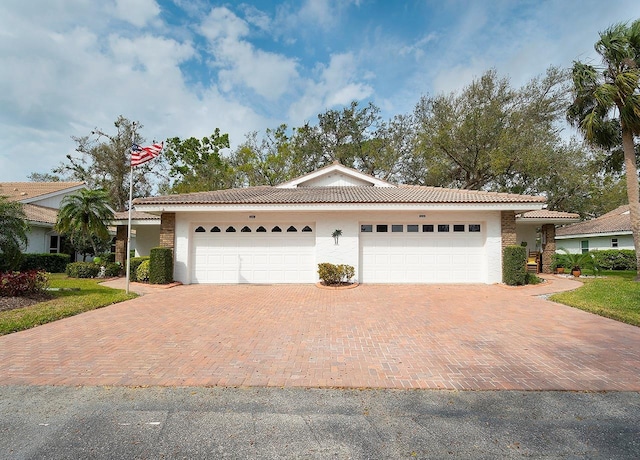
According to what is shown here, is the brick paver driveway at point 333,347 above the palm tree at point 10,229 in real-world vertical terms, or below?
below

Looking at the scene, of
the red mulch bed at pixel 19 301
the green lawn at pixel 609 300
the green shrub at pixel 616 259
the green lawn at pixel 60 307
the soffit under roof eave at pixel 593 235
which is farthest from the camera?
the soffit under roof eave at pixel 593 235

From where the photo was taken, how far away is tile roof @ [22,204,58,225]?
1726 cm

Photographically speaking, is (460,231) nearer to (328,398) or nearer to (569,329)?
(569,329)

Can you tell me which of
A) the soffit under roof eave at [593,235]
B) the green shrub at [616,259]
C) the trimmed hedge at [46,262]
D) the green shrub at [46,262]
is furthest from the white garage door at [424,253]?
the trimmed hedge at [46,262]

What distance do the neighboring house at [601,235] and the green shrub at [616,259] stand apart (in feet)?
3.26

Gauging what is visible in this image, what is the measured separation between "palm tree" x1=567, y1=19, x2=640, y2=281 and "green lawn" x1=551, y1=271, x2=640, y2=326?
3356 millimetres

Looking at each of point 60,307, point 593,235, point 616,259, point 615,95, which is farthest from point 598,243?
point 60,307

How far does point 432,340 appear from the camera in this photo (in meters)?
5.30

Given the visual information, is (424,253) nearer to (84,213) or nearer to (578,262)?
(578,262)

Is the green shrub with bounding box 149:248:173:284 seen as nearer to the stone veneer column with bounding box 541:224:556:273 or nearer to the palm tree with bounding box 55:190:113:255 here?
the palm tree with bounding box 55:190:113:255

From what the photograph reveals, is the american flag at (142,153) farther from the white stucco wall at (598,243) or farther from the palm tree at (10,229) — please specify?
the white stucco wall at (598,243)

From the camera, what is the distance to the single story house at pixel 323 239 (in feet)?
37.6

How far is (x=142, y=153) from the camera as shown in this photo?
1018 centimetres

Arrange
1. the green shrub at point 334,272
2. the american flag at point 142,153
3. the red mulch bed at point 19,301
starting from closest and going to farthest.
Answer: the red mulch bed at point 19,301, the american flag at point 142,153, the green shrub at point 334,272
